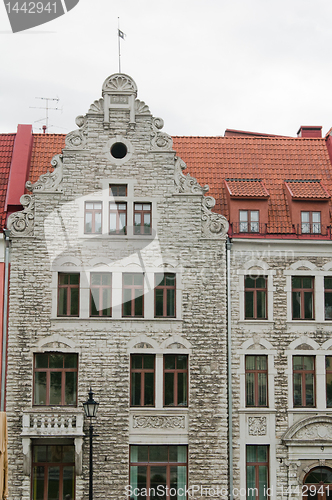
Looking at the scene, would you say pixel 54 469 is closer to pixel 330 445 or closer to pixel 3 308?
pixel 3 308

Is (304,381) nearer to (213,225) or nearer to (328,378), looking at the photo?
(328,378)

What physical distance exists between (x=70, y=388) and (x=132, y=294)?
12.4 ft

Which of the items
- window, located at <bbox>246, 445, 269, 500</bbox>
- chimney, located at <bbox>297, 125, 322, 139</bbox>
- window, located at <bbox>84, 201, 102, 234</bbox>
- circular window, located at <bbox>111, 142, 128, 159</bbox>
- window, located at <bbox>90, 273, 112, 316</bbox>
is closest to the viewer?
window, located at <bbox>246, 445, 269, 500</bbox>

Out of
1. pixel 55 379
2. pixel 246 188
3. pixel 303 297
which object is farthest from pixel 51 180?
pixel 303 297

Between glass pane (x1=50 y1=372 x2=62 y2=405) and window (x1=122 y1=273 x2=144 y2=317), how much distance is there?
306cm

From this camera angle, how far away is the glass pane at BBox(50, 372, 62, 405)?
2311cm

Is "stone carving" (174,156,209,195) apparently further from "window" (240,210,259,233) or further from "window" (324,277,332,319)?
"window" (324,277,332,319)

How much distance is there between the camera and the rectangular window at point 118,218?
952 inches

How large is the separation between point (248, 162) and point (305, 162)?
227cm

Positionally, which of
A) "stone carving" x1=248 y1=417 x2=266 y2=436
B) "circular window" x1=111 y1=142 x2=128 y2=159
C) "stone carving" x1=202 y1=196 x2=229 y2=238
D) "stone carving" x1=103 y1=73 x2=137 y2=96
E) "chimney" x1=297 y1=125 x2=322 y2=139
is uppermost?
"chimney" x1=297 y1=125 x2=322 y2=139

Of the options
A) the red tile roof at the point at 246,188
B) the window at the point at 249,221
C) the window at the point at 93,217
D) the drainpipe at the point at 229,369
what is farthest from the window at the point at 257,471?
the window at the point at 93,217

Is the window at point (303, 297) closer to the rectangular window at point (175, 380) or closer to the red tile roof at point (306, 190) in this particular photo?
the red tile roof at point (306, 190)

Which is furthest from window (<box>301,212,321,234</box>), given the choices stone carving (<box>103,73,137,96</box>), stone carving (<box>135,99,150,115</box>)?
stone carving (<box>103,73,137,96</box>)

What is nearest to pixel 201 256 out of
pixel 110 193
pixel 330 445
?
pixel 110 193
